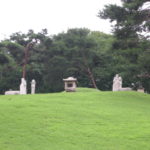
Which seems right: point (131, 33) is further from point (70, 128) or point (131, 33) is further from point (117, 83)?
point (70, 128)

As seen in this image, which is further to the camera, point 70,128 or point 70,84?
point 70,84

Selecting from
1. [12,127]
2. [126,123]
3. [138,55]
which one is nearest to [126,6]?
[138,55]

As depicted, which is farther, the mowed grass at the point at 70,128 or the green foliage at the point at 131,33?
the green foliage at the point at 131,33

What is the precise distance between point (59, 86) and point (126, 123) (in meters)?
22.7

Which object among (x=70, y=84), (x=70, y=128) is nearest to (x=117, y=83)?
(x=70, y=84)

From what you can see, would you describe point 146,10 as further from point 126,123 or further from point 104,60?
point 104,60

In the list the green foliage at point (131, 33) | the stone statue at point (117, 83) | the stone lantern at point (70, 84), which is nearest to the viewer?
the green foliage at point (131, 33)

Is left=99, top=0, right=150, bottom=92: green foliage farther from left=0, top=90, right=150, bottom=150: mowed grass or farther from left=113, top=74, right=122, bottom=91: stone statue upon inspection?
left=0, top=90, right=150, bottom=150: mowed grass

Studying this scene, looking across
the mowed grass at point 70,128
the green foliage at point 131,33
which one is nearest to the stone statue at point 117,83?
the green foliage at point 131,33

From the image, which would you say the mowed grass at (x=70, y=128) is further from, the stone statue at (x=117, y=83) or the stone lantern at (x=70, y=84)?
the stone statue at (x=117, y=83)

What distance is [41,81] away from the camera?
34.2 m

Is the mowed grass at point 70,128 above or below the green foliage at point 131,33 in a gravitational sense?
below

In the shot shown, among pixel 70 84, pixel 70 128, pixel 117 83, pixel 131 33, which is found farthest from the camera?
pixel 117 83

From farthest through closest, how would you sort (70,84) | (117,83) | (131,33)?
(117,83) < (70,84) < (131,33)
